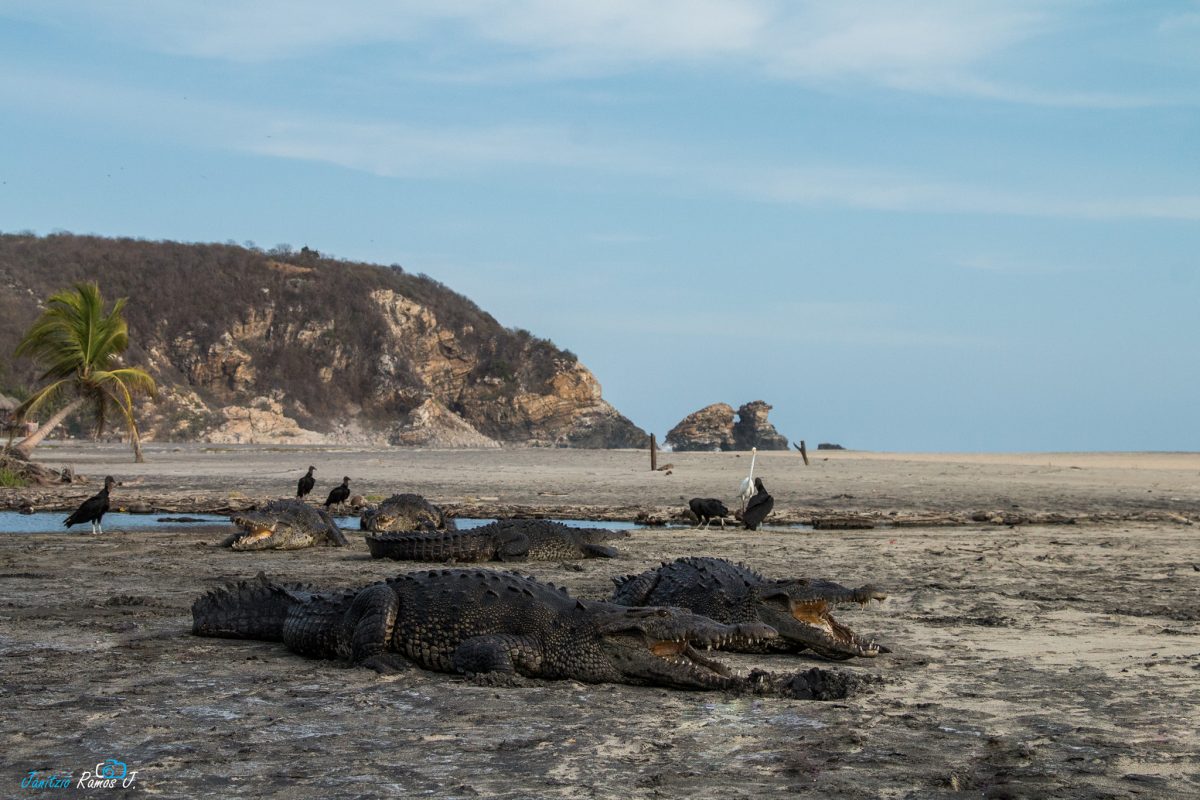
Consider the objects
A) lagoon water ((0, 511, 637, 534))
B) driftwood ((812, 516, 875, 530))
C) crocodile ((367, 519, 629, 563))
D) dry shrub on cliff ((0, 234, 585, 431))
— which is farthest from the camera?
dry shrub on cliff ((0, 234, 585, 431))

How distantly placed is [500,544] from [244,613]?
561cm

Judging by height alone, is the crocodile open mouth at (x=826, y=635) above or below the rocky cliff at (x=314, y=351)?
below

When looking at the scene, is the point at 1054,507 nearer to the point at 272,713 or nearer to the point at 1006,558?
the point at 1006,558

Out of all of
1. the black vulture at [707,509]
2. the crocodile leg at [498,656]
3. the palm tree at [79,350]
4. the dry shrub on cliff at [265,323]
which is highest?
the dry shrub on cliff at [265,323]

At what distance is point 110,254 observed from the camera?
274 feet

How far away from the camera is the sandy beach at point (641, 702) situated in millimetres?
4785

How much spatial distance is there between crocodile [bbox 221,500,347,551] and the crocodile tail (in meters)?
5.88

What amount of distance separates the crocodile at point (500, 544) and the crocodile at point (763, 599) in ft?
15.4

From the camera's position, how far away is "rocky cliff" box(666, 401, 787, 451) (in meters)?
89.0

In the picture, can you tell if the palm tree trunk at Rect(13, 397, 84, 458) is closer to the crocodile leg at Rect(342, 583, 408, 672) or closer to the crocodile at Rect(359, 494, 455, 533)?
the crocodile at Rect(359, 494, 455, 533)

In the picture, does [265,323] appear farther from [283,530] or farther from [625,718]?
[625,718]

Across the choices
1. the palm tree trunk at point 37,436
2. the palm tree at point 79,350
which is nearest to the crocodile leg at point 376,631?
the palm tree trunk at point 37,436

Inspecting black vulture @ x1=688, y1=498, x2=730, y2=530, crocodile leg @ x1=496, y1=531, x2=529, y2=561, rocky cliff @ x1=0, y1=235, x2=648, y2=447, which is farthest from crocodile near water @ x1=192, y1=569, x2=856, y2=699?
rocky cliff @ x1=0, y1=235, x2=648, y2=447

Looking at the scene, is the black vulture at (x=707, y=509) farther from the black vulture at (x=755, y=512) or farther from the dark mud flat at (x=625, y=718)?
the dark mud flat at (x=625, y=718)
